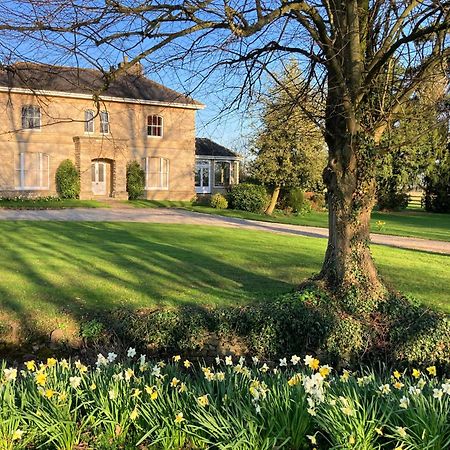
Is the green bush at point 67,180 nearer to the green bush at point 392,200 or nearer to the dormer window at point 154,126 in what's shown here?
the dormer window at point 154,126

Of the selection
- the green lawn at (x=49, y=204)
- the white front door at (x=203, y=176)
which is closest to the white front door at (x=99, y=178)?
the green lawn at (x=49, y=204)

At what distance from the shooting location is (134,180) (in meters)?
32.3

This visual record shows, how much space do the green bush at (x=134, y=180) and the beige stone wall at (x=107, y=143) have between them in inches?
16.3

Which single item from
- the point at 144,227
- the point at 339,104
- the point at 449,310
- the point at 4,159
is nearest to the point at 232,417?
the point at 339,104

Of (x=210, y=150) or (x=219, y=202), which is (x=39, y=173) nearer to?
(x=219, y=202)

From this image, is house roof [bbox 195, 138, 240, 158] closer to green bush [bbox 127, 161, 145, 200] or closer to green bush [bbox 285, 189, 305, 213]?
green bush [bbox 127, 161, 145, 200]

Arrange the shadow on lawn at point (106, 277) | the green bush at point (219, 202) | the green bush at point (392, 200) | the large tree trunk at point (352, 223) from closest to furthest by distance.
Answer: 1. the large tree trunk at point (352, 223)
2. the shadow on lawn at point (106, 277)
3. the green bush at point (219, 202)
4. the green bush at point (392, 200)

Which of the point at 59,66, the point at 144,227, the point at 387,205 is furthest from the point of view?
the point at 387,205

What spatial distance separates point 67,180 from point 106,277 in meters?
22.3

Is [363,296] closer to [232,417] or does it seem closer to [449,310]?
[449,310]

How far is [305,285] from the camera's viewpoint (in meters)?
7.30

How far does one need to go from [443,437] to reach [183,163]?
1296 inches

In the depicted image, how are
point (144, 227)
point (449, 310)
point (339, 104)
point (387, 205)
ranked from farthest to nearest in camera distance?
point (387, 205), point (144, 227), point (449, 310), point (339, 104)

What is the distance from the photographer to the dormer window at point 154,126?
33.7 meters
